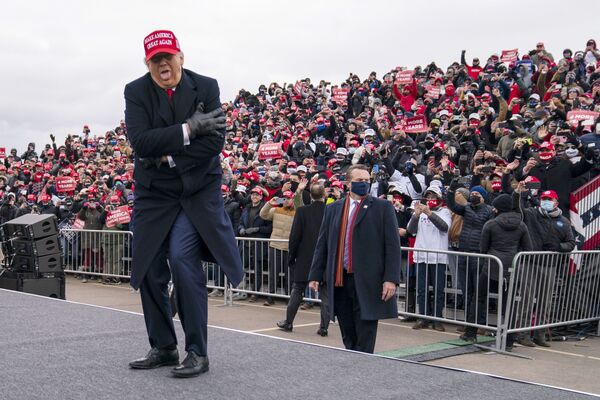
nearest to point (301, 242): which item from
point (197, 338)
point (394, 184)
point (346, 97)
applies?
point (394, 184)

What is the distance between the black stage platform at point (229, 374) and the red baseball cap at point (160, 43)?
1536 millimetres

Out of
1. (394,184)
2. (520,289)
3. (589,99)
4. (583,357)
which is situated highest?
(589,99)

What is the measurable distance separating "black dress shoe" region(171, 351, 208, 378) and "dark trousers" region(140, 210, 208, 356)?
0.10 feet

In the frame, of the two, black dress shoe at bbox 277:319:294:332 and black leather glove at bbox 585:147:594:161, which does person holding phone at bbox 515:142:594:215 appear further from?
black dress shoe at bbox 277:319:294:332

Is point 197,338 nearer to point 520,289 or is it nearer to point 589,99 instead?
point 520,289

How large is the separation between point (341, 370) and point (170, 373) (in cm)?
81

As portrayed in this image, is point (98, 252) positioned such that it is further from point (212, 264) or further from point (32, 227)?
point (32, 227)

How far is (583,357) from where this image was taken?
7.89 metres

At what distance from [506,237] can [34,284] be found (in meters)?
5.78

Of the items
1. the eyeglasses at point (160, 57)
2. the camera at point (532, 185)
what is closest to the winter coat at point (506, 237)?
the camera at point (532, 185)

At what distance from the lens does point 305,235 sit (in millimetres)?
9141

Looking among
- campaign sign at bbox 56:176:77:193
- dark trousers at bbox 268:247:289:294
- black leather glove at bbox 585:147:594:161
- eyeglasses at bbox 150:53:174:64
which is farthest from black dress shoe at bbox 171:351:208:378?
campaign sign at bbox 56:176:77:193

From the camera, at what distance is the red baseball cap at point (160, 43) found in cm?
335

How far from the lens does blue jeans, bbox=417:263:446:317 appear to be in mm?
8797
